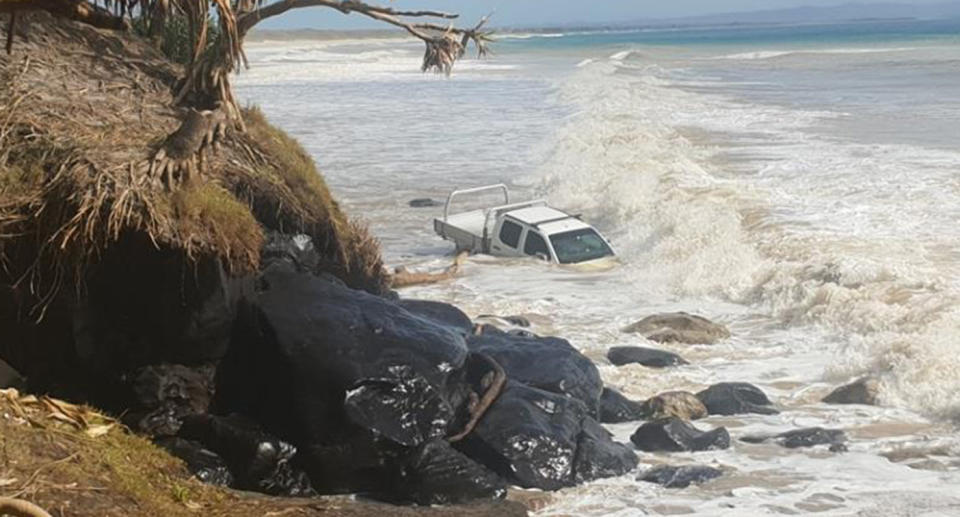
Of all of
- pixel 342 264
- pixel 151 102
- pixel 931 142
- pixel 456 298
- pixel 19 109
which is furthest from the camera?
pixel 931 142

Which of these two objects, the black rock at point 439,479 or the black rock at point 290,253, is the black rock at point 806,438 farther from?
the black rock at point 290,253

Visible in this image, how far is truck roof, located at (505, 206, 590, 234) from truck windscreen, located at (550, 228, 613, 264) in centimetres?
10

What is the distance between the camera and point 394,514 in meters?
8.38

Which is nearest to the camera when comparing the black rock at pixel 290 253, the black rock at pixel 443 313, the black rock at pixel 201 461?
the black rock at pixel 201 461

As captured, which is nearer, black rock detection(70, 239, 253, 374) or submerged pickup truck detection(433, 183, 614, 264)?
black rock detection(70, 239, 253, 374)

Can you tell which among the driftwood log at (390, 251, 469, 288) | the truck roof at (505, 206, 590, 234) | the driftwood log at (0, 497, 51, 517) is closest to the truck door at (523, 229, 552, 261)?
the truck roof at (505, 206, 590, 234)

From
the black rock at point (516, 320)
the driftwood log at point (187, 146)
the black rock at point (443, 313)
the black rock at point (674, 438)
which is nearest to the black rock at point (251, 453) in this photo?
the driftwood log at point (187, 146)

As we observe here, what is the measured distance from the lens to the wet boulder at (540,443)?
10148 mm

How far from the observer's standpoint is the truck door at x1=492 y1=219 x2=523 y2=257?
21125 millimetres

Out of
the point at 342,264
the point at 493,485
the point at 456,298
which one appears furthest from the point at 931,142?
the point at 493,485

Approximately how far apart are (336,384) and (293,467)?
596 mm

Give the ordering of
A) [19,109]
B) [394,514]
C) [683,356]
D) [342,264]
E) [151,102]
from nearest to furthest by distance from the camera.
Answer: [394,514] → [19,109] → [151,102] → [342,264] → [683,356]

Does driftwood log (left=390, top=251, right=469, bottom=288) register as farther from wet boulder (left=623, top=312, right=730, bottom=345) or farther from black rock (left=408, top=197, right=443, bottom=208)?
black rock (left=408, top=197, right=443, bottom=208)

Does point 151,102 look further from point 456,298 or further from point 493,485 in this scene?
point 456,298
